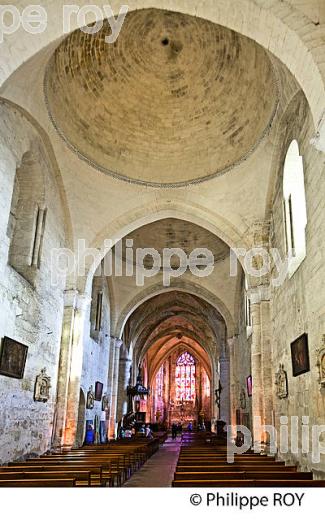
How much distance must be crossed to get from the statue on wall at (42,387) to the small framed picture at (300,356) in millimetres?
5993

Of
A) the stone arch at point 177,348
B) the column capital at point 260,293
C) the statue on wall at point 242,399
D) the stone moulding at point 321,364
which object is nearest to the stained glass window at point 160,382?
the stone arch at point 177,348

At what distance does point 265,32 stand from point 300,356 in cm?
549

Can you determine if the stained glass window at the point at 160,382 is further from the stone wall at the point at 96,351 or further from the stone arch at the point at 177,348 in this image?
the stone wall at the point at 96,351

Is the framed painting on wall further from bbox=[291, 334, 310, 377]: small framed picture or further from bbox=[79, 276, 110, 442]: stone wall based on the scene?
bbox=[291, 334, 310, 377]: small framed picture

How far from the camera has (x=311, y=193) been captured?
25.6 ft

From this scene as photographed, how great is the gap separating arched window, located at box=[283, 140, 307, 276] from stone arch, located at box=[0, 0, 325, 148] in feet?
8.83

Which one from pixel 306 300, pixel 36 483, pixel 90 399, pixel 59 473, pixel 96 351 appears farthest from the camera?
pixel 96 351

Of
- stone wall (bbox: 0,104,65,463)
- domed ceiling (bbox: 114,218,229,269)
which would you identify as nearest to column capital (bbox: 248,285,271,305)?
stone wall (bbox: 0,104,65,463)

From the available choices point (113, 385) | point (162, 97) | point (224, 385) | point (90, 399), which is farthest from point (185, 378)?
point (162, 97)

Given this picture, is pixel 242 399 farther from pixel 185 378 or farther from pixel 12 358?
pixel 185 378

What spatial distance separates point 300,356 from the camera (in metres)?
8.33

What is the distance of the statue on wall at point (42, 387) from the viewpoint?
10.9 m

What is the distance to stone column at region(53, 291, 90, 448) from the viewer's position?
486 inches
